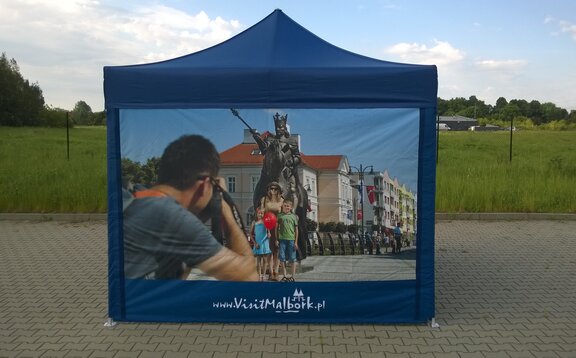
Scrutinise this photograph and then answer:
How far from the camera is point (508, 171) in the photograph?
13.6m

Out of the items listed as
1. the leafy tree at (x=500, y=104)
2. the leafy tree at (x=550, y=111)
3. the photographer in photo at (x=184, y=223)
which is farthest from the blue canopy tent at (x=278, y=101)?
the leafy tree at (x=500, y=104)

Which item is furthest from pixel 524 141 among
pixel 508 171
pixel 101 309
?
pixel 101 309

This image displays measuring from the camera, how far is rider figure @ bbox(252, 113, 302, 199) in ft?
14.3

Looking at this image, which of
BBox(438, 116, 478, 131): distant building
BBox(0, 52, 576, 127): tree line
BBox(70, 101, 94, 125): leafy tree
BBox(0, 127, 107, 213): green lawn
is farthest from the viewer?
BBox(438, 116, 478, 131): distant building

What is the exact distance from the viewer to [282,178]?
174 inches

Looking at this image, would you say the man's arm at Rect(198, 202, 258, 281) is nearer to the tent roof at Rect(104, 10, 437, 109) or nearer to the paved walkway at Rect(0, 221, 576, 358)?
the paved walkway at Rect(0, 221, 576, 358)

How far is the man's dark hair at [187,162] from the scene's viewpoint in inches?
174

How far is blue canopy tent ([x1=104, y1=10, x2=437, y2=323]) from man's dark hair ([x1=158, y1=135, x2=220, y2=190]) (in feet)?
1.05

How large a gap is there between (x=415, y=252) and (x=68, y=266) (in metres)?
4.78

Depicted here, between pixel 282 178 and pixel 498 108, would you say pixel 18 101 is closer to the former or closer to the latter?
pixel 282 178

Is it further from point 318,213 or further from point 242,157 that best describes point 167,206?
point 318,213

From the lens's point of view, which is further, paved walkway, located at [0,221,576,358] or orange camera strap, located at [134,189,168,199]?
orange camera strap, located at [134,189,168,199]

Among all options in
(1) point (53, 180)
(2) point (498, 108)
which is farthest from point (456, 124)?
(1) point (53, 180)

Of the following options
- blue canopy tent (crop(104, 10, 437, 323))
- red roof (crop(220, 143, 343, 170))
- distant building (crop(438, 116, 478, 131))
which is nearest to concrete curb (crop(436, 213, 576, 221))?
blue canopy tent (crop(104, 10, 437, 323))
